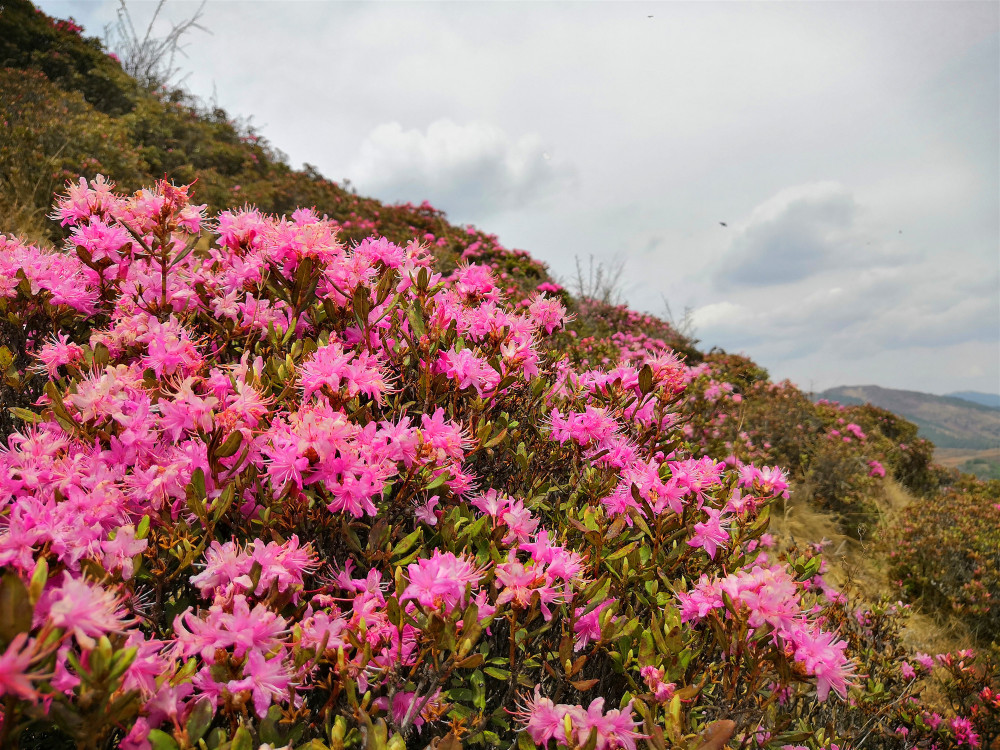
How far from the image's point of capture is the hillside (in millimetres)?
1053

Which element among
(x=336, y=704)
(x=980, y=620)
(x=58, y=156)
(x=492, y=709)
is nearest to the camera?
(x=336, y=704)

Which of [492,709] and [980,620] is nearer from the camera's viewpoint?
[492,709]

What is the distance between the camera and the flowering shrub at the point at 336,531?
41.1 inches

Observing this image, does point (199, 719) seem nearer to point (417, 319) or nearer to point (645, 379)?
point (417, 319)

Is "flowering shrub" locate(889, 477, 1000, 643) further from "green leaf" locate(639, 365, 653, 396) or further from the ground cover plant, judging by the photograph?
"green leaf" locate(639, 365, 653, 396)

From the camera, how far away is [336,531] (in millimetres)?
1447

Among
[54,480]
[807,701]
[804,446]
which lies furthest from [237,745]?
[804,446]

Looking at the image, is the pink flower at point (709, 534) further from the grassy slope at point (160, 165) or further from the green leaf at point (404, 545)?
the grassy slope at point (160, 165)

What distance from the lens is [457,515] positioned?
1.52m

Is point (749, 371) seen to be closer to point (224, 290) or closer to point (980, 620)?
point (980, 620)

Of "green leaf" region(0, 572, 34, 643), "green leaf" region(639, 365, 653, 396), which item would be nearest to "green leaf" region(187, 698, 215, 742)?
"green leaf" region(0, 572, 34, 643)

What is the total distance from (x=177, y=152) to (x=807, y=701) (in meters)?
12.7

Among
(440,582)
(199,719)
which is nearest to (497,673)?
(440,582)

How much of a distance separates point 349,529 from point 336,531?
0.23ft
